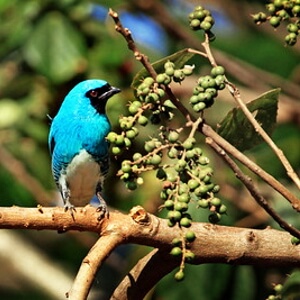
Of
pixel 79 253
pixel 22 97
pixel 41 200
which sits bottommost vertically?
pixel 79 253

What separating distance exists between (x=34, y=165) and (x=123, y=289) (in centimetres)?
221

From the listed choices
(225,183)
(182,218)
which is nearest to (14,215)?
(182,218)

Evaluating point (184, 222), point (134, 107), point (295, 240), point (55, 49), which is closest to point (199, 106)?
point (134, 107)

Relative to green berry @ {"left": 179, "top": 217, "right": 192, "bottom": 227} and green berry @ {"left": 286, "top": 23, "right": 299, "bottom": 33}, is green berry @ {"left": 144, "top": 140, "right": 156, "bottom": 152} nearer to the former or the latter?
green berry @ {"left": 179, "top": 217, "right": 192, "bottom": 227}

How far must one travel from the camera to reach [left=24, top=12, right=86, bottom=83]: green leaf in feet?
13.9

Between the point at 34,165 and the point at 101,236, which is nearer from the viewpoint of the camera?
the point at 101,236

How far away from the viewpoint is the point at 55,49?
13.9ft

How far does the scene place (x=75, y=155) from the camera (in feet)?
11.2

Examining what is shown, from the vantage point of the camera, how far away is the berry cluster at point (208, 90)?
206 centimetres

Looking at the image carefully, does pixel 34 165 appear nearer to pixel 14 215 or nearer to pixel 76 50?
pixel 76 50

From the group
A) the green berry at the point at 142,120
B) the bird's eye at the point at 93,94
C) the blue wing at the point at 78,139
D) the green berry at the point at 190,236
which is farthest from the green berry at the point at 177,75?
the bird's eye at the point at 93,94

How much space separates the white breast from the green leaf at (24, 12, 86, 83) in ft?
2.71

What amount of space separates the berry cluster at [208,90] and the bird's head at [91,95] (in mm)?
1338

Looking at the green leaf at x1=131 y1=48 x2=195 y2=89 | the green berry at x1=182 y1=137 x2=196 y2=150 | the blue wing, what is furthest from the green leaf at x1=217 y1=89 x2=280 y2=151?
the blue wing
